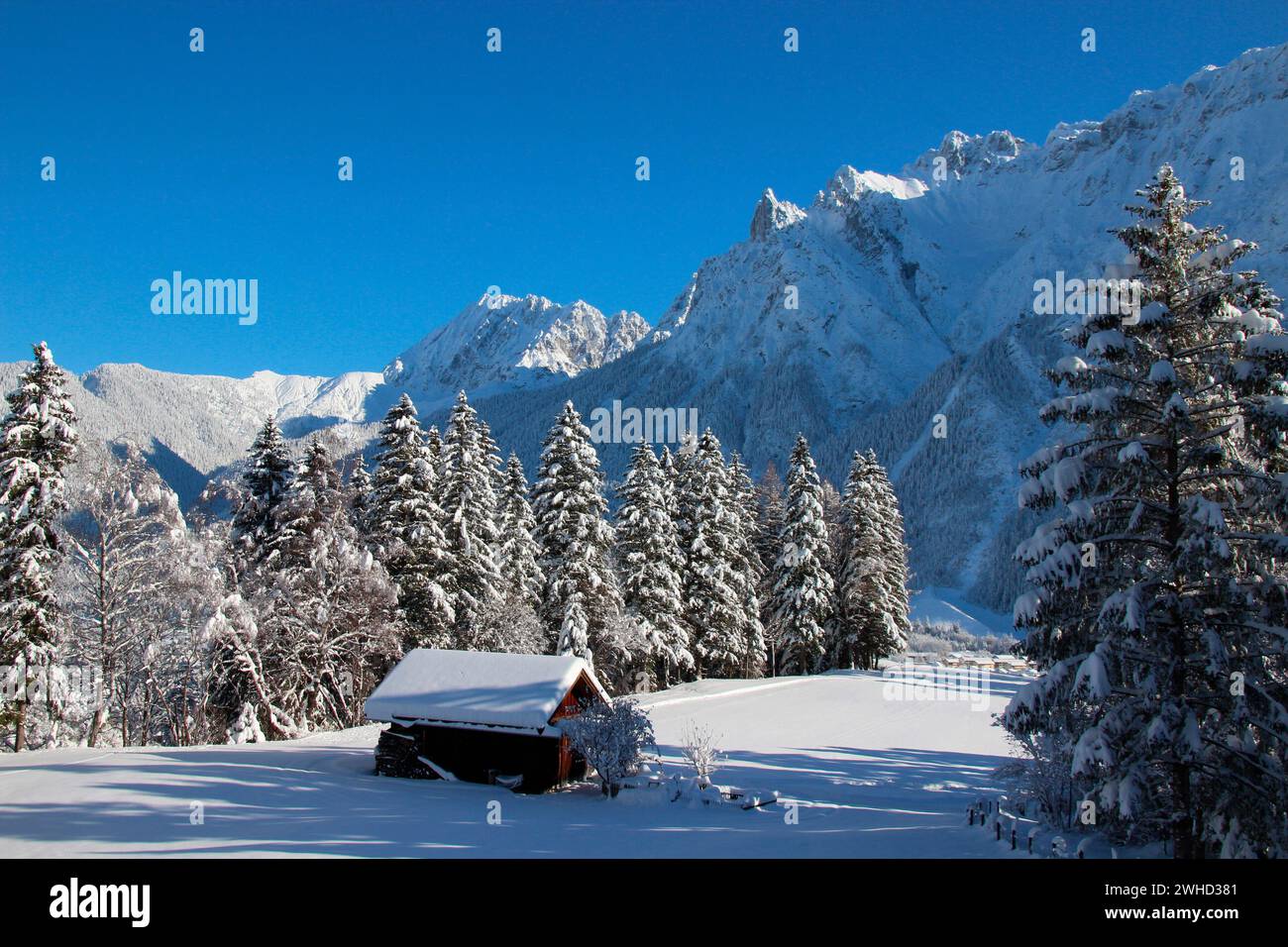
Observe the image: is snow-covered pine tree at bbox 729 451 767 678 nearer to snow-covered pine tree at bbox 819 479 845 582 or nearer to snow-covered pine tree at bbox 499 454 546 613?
snow-covered pine tree at bbox 819 479 845 582

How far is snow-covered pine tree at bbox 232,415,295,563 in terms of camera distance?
30.5m

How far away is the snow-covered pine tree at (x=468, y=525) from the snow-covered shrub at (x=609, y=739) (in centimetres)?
1517

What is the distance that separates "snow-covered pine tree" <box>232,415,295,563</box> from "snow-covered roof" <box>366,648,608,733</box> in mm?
10574

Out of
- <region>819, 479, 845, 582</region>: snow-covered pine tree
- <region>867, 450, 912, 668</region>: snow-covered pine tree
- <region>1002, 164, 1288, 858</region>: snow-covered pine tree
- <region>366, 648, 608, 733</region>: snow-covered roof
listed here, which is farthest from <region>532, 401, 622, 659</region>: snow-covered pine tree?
<region>1002, 164, 1288, 858</region>: snow-covered pine tree

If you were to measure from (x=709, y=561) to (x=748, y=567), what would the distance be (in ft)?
12.8

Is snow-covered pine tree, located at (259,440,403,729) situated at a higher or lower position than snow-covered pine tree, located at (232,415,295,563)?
lower

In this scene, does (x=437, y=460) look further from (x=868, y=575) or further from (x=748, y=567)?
(x=868, y=575)

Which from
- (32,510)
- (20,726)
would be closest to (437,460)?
(32,510)

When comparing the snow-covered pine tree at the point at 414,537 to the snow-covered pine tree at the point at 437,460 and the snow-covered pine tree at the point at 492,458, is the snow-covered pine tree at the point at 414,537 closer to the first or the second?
the snow-covered pine tree at the point at 437,460

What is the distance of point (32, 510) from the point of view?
2325cm

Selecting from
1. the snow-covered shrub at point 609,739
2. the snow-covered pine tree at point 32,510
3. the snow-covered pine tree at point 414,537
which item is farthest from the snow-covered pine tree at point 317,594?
the snow-covered shrub at point 609,739
